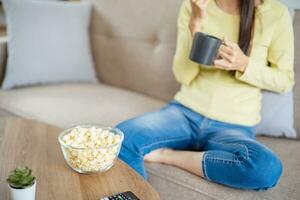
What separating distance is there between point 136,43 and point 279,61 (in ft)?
2.36

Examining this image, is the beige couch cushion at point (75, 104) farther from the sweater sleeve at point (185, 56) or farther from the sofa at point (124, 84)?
the sweater sleeve at point (185, 56)

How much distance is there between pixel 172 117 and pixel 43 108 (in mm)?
544

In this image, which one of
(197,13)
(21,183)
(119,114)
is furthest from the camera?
(119,114)

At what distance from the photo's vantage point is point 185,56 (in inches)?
56.2

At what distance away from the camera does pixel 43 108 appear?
62.4 inches

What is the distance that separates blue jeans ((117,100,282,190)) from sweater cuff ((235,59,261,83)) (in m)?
0.16

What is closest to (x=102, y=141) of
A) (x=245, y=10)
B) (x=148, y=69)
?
(x=245, y=10)

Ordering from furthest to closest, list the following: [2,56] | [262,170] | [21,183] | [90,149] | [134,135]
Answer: [2,56]
[134,135]
[262,170]
[90,149]
[21,183]

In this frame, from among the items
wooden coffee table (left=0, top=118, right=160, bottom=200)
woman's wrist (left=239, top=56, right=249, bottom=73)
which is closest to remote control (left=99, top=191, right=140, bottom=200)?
wooden coffee table (left=0, top=118, right=160, bottom=200)

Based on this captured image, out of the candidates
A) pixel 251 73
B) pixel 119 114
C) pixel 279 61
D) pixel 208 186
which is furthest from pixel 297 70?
pixel 119 114

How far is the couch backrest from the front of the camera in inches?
68.5

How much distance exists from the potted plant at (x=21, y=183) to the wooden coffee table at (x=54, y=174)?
74 millimetres

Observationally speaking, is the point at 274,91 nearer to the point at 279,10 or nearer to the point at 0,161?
the point at 279,10

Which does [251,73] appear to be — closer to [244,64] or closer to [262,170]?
[244,64]
